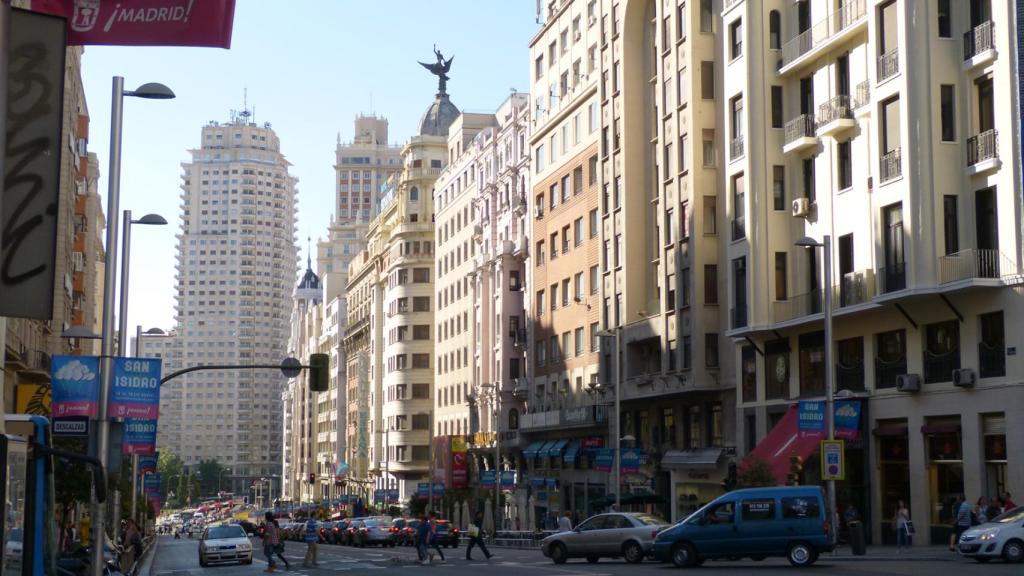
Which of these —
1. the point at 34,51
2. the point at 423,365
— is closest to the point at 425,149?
the point at 423,365

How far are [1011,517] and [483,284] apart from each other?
205 feet

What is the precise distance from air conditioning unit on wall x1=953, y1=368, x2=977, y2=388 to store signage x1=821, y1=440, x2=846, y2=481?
3.95 meters

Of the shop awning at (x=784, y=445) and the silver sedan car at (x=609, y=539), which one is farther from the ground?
the shop awning at (x=784, y=445)

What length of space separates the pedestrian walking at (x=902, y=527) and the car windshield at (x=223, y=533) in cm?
2090

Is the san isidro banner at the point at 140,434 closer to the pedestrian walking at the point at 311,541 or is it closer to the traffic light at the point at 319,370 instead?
the traffic light at the point at 319,370

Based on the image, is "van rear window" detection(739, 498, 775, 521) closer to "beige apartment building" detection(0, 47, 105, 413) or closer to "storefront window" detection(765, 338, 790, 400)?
"storefront window" detection(765, 338, 790, 400)

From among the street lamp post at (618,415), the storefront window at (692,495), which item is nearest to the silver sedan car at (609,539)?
the street lamp post at (618,415)

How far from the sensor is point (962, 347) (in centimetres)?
3891

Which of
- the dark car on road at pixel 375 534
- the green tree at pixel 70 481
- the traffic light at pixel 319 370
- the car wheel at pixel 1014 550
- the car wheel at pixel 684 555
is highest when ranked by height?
the traffic light at pixel 319 370

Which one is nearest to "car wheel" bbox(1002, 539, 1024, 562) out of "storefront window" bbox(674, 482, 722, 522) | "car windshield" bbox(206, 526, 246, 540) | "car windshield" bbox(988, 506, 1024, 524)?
"car windshield" bbox(988, 506, 1024, 524)

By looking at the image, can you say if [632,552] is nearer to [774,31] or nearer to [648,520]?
[648,520]

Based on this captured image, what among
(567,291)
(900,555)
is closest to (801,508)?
(900,555)

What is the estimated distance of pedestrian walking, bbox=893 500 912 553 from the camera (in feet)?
126

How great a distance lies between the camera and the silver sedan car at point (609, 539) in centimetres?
3659
